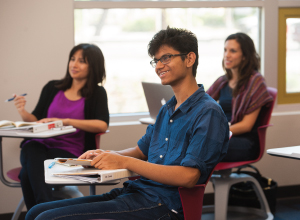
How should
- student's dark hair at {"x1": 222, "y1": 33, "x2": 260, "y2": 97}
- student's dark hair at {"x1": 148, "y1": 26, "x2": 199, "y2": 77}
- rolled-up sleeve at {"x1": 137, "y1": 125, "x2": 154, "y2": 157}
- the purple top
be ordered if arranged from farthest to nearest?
student's dark hair at {"x1": 222, "y1": 33, "x2": 260, "y2": 97}
the purple top
rolled-up sleeve at {"x1": 137, "y1": 125, "x2": 154, "y2": 157}
student's dark hair at {"x1": 148, "y1": 26, "x2": 199, "y2": 77}

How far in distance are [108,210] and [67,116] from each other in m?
1.53

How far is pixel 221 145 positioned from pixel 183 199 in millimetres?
264

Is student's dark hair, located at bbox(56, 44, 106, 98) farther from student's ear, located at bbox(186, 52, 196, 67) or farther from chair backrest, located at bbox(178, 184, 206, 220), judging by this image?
chair backrest, located at bbox(178, 184, 206, 220)

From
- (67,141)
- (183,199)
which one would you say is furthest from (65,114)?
(183,199)

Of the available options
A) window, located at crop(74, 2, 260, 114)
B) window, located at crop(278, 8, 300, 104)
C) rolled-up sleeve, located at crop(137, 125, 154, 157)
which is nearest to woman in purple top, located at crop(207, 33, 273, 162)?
window, located at crop(74, 2, 260, 114)

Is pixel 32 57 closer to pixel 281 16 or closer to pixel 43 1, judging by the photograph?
pixel 43 1

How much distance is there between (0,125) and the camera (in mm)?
2646

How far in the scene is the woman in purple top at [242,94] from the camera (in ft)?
10.0

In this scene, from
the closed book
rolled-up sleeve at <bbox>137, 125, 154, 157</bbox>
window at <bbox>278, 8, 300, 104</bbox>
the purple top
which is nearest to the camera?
rolled-up sleeve at <bbox>137, 125, 154, 157</bbox>

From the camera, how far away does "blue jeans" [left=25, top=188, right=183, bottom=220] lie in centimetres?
155

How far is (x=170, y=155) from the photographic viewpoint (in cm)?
170

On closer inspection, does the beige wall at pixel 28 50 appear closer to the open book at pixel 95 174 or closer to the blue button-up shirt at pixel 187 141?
the blue button-up shirt at pixel 187 141

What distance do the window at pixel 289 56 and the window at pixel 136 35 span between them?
37 cm

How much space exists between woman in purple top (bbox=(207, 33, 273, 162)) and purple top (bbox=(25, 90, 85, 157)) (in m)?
1.11
